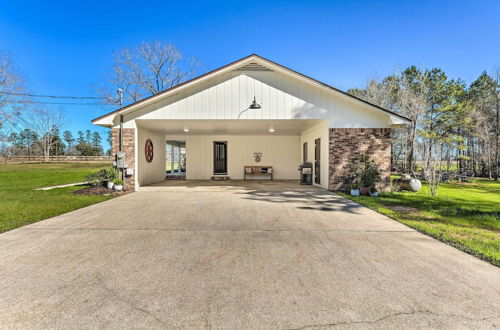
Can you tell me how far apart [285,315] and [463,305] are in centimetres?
158

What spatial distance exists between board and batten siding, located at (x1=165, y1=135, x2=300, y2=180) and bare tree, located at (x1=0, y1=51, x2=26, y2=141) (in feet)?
50.4

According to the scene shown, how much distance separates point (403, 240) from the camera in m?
3.80

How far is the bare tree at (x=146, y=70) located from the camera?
20672 millimetres

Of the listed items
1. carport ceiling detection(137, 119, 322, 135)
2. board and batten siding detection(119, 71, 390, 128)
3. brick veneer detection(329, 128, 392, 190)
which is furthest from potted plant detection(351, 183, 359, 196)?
carport ceiling detection(137, 119, 322, 135)

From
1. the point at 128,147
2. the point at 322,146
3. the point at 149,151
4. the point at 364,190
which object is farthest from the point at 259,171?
the point at 128,147

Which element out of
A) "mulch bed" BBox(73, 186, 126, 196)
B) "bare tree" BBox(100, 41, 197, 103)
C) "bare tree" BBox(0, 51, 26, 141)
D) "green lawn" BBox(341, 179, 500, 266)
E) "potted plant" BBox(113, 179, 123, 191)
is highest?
"bare tree" BBox(100, 41, 197, 103)

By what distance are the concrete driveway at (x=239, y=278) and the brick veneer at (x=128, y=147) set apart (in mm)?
4886

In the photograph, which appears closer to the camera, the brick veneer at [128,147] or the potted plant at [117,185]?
the potted plant at [117,185]

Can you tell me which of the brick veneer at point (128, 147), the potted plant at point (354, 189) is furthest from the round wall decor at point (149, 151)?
Result: the potted plant at point (354, 189)

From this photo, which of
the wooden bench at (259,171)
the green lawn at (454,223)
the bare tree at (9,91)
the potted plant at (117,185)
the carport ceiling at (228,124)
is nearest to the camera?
the green lawn at (454,223)

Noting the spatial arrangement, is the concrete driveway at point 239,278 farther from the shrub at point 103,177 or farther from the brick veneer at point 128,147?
the brick veneer at point 128,147

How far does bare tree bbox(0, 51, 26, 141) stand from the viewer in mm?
18641

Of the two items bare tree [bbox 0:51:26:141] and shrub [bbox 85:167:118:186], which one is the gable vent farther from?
bare tree [bbox 0:51:26:141]

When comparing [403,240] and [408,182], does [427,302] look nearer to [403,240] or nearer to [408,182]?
[403,240]
